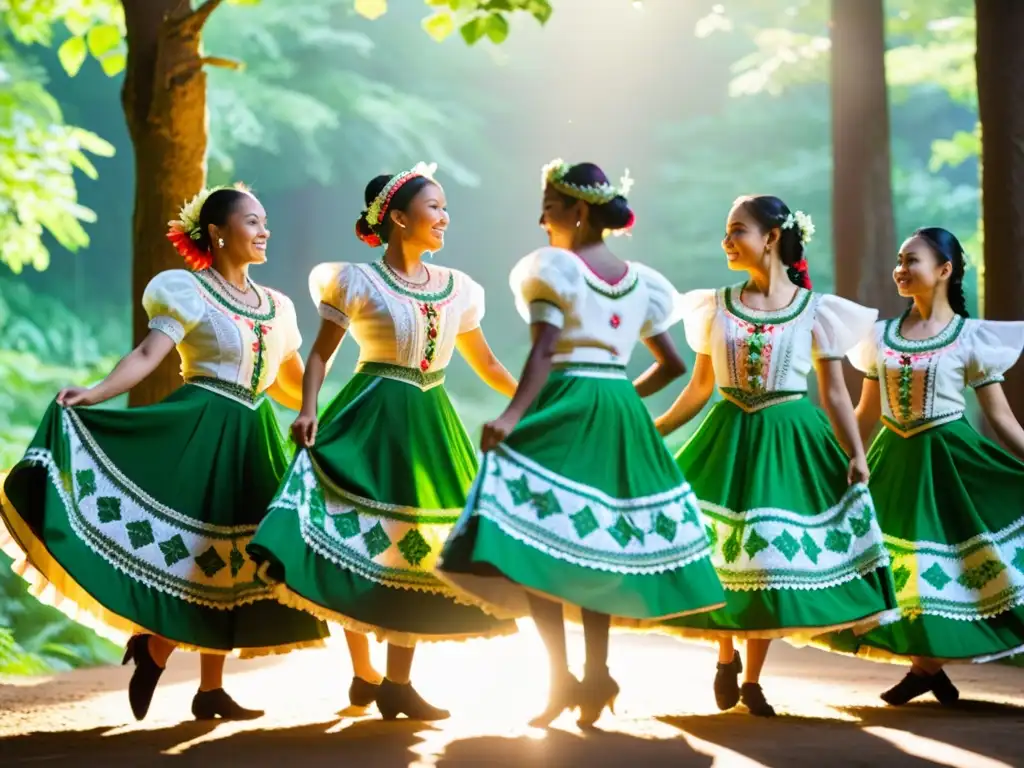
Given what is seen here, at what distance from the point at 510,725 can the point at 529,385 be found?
3.53 feet

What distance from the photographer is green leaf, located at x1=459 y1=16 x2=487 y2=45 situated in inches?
220

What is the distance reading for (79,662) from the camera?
6.95 m

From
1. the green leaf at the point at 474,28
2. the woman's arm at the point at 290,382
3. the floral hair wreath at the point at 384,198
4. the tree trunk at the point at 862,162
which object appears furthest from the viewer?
the tree trunk at the point at 862,162

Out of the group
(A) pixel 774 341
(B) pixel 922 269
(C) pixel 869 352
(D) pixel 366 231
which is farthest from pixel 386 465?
(B) pixel 922 269

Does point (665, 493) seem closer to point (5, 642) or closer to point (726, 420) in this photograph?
point (726, 420)

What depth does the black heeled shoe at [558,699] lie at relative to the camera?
393 cm

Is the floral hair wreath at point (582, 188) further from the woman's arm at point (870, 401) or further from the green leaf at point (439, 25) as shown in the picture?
the green leaf at point (439, 25)

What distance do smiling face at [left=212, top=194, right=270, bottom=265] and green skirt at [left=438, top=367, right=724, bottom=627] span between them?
3.77ft

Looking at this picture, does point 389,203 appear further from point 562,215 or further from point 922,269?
point 922,269

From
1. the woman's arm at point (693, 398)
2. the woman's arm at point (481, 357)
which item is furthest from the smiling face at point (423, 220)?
the woman's arm at point (693, 398)

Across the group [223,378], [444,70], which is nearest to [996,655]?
[223,378]

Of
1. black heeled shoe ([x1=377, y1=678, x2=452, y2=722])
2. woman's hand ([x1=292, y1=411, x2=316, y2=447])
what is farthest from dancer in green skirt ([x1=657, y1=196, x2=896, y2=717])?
woman's hand ([x1=292, y1=411, x2=316, y2=447])

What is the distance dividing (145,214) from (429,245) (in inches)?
69.1

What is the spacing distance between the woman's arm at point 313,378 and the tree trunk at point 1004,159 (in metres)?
3.31
